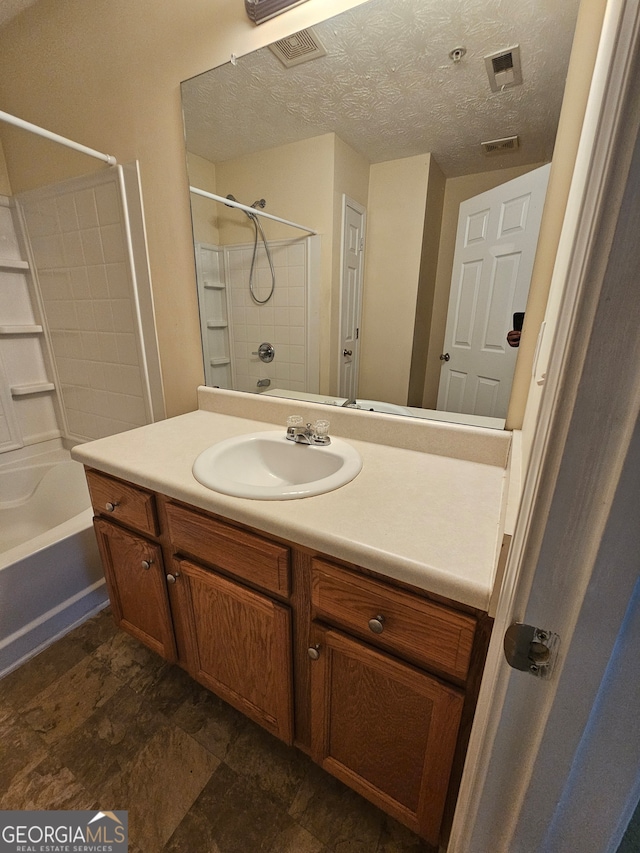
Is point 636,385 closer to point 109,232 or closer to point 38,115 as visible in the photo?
point 109,232

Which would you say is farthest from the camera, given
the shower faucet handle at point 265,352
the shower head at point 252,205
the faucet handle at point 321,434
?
the shower faucet handle at point 265,352

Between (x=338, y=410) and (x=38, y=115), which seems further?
(x=38, y=115)

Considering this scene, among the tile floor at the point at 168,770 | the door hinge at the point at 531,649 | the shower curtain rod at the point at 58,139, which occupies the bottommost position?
the tile floor at the point at 168,770

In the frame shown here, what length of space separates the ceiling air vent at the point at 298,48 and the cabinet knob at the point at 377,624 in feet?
4.58

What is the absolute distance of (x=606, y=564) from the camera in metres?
0.28

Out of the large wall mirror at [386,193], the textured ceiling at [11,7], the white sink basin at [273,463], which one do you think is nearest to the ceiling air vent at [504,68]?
the large wall mirror at [386,193]

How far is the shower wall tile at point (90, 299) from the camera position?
146cm

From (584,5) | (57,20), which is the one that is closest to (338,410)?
(584,5)

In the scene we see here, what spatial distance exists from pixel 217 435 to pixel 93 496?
16.4 inches

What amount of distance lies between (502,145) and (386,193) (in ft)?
0.92

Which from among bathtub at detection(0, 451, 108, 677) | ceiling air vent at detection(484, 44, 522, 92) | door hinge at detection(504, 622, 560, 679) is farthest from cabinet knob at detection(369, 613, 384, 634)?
bathtub at detection(0, 451, 108, 677)

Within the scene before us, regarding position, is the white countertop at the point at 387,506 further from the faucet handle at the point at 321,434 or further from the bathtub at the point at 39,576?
the bathtub at the point at 39,576

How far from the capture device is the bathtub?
1229mm

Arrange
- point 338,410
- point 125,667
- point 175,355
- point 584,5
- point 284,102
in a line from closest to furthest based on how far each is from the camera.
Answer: point 584,5 < point 284,102 < point 338,410 < point 125,667 < point 175,355
